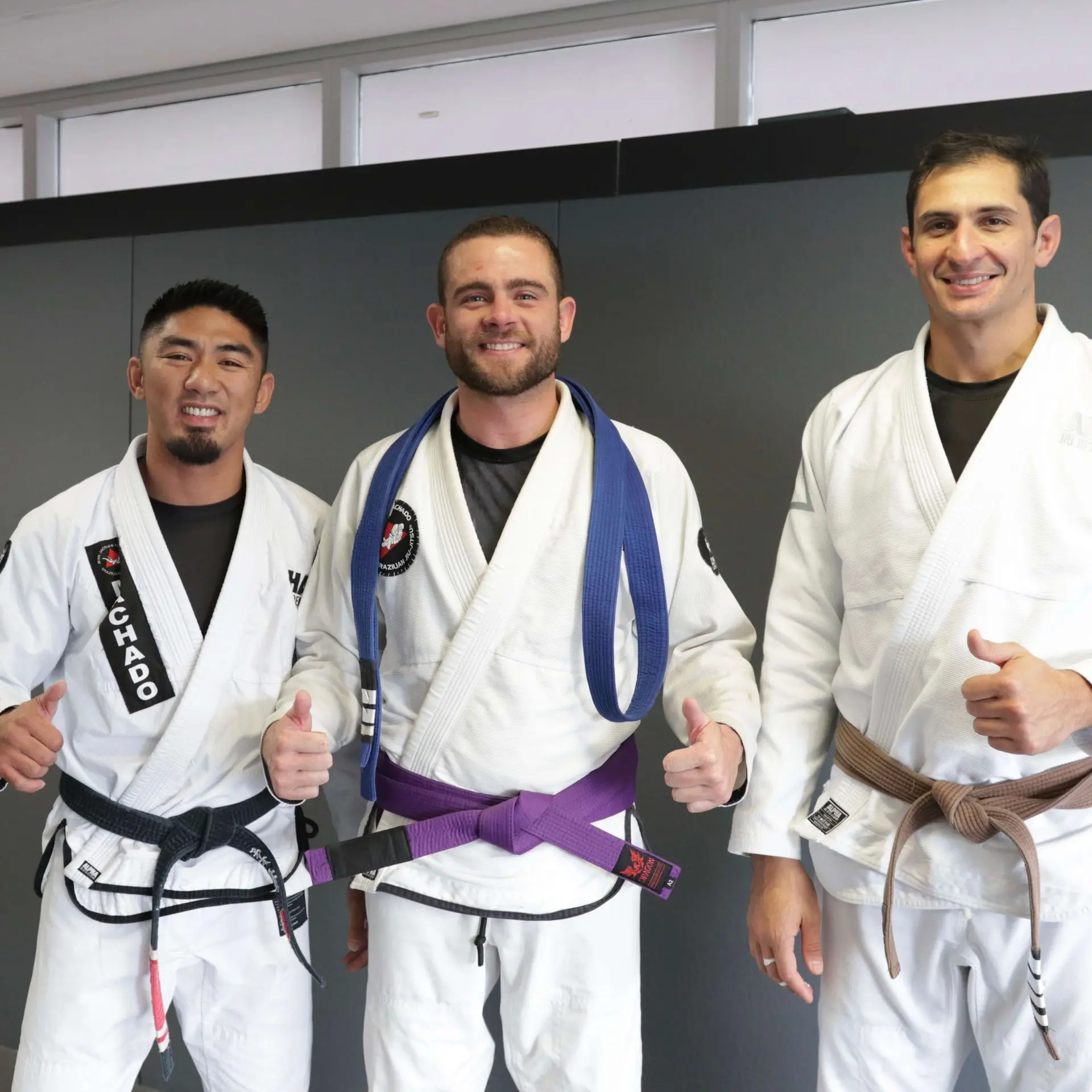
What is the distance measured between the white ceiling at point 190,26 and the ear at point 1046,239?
134 centimetres

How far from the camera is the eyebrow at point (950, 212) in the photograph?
1623 millimetres

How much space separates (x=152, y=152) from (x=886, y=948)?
284cm

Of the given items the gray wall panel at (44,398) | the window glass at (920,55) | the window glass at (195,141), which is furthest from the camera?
the window glass at (195,141)

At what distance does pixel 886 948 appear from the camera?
1.58 meters

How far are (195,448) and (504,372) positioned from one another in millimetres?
571

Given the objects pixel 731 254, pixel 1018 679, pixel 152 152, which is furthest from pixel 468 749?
pixel 152 152

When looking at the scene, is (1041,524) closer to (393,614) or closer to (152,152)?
(393,614)

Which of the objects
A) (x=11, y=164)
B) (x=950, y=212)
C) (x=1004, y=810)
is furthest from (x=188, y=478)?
(x=11, y=164)

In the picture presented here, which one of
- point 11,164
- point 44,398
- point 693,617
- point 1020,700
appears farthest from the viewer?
point 11,164

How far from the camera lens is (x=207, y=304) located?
6.63ft

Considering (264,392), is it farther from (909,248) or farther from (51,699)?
→ (909,248)

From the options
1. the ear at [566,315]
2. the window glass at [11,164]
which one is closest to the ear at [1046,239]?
the ear at [566,315]

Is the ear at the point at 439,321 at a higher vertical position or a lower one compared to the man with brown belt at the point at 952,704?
higher

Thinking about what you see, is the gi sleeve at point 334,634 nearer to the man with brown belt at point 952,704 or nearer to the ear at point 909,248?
the man with brown belt at point 952,704
